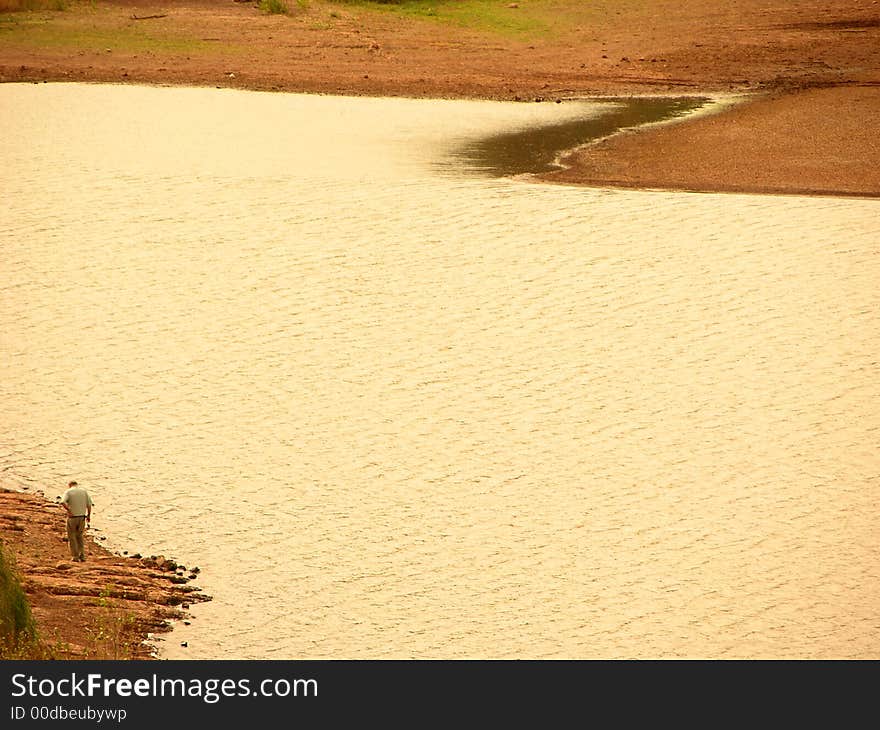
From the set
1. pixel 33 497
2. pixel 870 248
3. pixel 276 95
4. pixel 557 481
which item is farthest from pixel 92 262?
pixel 276 95

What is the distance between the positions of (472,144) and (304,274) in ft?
27.1

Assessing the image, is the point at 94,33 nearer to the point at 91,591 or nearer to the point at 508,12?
the point at 508,12

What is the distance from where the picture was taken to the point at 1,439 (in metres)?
12.0

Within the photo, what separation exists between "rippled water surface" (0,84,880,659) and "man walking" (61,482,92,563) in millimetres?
557

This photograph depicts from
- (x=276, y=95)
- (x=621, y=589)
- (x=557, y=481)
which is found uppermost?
(x=276, y=95)

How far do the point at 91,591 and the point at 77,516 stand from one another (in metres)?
0.65

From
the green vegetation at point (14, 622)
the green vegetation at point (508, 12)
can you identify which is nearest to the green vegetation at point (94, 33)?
the green vegetation at point (508, 12)

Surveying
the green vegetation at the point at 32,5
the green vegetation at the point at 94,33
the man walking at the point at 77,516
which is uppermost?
the green vegetation at the point at 32,5

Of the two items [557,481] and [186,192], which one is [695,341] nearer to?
[557,481]

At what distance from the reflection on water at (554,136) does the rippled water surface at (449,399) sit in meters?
1.00

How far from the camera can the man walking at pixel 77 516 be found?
31.1 ft

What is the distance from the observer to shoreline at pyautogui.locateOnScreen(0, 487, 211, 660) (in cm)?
841

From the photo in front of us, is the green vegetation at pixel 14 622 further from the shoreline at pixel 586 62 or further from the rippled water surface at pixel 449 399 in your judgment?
the shoreline at pixel 586 62

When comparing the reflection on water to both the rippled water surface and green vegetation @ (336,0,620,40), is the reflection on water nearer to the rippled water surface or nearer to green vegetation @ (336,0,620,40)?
the rippled water surface
